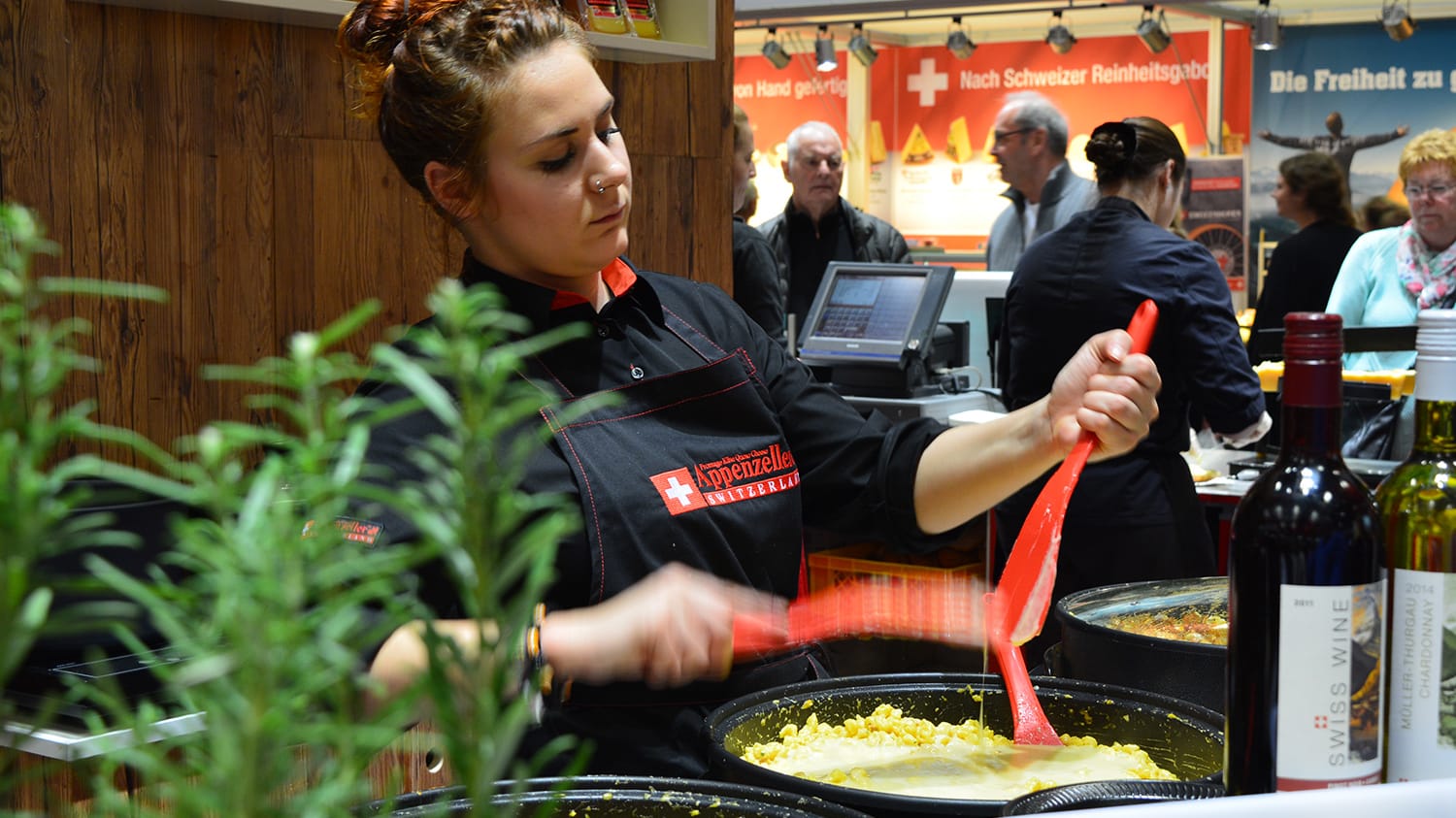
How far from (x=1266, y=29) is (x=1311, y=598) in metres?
10.1

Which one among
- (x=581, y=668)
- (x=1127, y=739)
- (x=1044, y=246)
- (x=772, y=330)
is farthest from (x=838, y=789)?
(x=772, y=330)

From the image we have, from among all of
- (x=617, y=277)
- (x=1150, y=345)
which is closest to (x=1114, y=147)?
(x=1150, y=345)

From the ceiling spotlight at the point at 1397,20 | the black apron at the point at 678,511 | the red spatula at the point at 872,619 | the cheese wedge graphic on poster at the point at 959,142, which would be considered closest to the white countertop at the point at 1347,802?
the red spatula at the point at 872,619

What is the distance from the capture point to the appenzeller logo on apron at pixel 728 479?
1.61m

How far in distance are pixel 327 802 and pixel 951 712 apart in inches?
49.6

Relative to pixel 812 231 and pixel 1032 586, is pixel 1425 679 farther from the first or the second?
pixel 812 231

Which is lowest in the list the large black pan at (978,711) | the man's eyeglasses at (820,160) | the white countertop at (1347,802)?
the large black pan at (978,711)

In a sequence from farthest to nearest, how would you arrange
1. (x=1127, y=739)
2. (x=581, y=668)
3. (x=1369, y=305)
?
(x=1369, y=305), (x=1127, y=739), (x=581, y=668)

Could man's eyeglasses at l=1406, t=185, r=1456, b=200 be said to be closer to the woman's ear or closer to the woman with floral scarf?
the woman with floral scarf

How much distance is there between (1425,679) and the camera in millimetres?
865

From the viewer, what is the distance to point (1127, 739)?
4.62 feet

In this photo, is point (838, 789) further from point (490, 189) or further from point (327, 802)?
point (490, 189)

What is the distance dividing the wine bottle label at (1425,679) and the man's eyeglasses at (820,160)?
546 centimetres

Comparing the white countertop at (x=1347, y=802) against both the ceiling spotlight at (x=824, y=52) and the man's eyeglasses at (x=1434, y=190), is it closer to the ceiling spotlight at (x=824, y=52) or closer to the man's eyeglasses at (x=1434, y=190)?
the man's eyeglasses at (x=1434, y=190)
